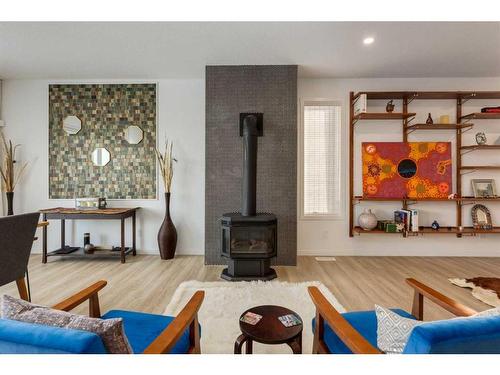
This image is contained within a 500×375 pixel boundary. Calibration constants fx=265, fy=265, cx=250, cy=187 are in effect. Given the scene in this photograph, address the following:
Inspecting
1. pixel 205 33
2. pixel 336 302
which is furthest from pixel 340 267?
pixel 205 33

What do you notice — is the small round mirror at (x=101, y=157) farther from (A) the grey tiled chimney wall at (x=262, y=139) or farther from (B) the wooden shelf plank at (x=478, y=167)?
(B) the wooden shelf plank at (x=478, y=167)

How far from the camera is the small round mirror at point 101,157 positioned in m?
4.14

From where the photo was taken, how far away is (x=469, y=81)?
406 cm

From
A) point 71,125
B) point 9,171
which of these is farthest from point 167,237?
point 9,171

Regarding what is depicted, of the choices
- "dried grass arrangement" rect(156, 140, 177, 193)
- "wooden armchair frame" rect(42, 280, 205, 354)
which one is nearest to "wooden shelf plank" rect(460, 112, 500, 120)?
"dried grass arrangement" rect(156, 140, 177, 193)

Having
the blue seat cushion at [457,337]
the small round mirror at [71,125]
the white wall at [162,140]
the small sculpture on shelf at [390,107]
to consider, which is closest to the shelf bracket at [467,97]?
the small sculpture on shelf at [390,107]

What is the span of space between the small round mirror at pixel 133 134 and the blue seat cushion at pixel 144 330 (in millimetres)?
3144

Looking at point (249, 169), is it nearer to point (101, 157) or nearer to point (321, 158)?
point (321, 158)

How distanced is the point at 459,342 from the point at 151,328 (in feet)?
4.30

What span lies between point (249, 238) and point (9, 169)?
3699 millimetres
